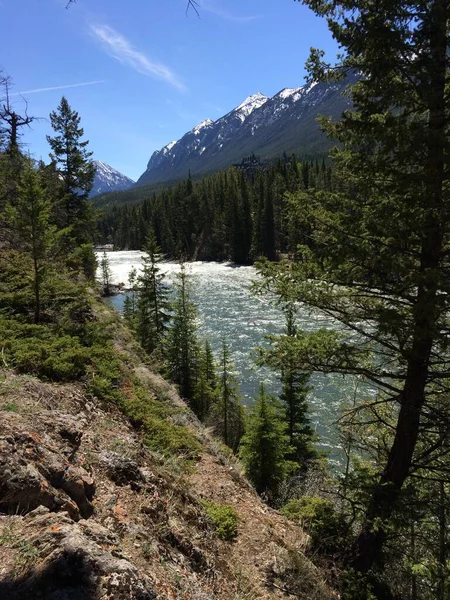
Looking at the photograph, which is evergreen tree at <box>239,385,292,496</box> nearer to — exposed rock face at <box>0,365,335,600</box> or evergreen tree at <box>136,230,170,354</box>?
exposed rock face at <box>0,365,335,600</box>

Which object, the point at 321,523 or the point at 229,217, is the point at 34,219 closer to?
the point at 321,523

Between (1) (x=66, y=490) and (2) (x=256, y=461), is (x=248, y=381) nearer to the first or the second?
(2) (x=256, y=461)

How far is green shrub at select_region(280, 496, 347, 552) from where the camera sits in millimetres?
6953

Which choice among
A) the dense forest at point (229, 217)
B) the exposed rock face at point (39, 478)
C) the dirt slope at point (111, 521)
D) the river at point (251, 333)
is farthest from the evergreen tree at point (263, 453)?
the dense forest at point (229, 217)

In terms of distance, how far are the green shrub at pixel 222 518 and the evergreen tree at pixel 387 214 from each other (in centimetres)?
204

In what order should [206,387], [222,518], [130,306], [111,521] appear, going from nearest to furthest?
[111,521] → [222,518] → [206,387] → [130,306]

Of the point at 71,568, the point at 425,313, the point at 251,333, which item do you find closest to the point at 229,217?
the point at 251,333

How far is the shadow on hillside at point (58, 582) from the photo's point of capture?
101 inches

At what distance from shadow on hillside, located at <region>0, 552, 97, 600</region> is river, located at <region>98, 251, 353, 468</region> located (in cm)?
402

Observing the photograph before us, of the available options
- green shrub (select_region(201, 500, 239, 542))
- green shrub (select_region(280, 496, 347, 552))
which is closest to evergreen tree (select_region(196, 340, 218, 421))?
green shrub (select_region(280, 496, 347, 552))

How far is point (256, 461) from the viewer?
539 inches

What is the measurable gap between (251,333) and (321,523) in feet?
72.4

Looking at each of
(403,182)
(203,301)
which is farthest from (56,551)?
(203,301)

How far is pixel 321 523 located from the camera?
7.14m
